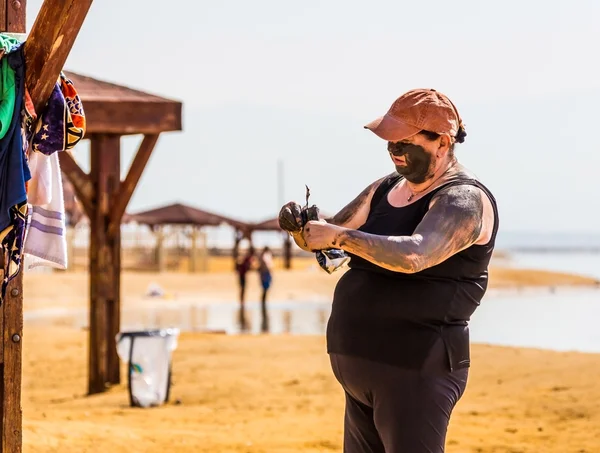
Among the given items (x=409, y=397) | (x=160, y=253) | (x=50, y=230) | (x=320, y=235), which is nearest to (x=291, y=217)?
(x=320, y=235)

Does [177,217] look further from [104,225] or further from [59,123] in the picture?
[59,123]

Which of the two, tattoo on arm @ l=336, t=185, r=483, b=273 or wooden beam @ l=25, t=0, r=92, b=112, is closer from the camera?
tattoo on arm @ l=336, t=185, r=483, b=273

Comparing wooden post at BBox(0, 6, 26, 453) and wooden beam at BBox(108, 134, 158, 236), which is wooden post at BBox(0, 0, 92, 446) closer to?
wooden post at BBox(0, 6, 26, 453)

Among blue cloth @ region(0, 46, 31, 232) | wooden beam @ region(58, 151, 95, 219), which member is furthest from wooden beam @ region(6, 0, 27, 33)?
wooden beam @ region(58, 151, 95, 219)

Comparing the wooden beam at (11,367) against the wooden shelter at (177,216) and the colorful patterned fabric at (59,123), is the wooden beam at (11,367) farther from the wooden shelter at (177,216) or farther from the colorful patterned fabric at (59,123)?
the wooden shelter at (177,216)

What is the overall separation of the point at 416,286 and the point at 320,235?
0.35m

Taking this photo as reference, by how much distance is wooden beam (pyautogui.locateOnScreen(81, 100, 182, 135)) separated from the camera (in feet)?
29.1

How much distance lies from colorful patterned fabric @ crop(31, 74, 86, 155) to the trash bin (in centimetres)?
493

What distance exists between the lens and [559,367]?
10.3 meters

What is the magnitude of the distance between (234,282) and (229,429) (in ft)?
87.4

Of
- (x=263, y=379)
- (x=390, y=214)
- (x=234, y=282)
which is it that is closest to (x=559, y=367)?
(x=263, y=379)

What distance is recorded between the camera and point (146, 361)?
29.3 feet

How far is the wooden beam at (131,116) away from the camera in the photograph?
8875 millimetres

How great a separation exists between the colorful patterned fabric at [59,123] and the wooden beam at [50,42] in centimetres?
6
